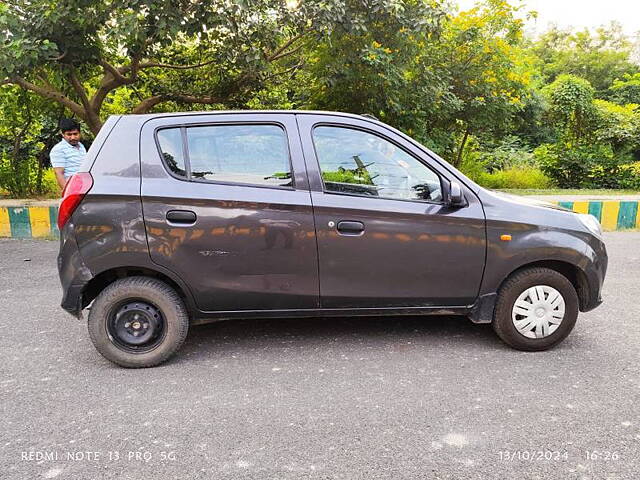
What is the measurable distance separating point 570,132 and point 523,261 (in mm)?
12772

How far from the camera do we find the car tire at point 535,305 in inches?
139

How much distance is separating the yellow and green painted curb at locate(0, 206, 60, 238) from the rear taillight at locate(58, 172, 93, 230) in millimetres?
5693

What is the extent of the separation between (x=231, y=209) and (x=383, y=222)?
1.03 metres

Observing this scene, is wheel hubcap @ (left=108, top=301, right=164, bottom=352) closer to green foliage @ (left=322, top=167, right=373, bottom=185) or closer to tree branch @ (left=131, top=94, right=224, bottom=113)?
green foliage @ (left=322, top=167, right=373, bottom=185)

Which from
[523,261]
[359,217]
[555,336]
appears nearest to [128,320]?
[359,217]

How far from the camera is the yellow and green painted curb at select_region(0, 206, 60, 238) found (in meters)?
8.32

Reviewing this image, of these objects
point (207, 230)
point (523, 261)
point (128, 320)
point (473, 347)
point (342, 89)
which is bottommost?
point (473, 347)

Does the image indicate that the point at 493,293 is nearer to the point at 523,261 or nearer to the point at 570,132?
the point at 523,261

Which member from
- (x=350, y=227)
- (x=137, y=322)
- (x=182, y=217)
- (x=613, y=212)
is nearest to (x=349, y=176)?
(x=350, y=227)

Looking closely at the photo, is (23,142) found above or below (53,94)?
below

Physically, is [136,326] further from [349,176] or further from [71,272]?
[349,176]

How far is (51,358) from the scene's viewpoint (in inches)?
143

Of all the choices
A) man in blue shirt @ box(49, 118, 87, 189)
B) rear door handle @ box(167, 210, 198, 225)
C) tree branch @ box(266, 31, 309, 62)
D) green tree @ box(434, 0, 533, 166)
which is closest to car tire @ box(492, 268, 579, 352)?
rear door handle @ box(167, 210, 198, 225)

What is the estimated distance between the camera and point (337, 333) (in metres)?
4.02
